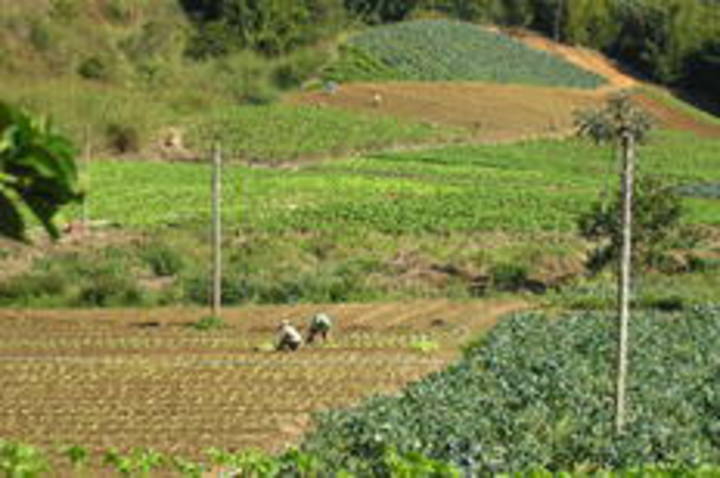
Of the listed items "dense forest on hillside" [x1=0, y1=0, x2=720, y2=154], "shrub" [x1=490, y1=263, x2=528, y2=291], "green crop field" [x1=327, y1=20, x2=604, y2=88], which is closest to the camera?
"shrub" [x1=490, y1=263, x2=528, y2=291]

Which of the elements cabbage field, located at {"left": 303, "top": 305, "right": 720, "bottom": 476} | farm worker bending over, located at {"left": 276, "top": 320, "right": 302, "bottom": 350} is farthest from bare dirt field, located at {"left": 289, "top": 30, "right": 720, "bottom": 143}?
cabbage field, located at {"left": 303, "top": 305, "right": 720, "bottom": 476}

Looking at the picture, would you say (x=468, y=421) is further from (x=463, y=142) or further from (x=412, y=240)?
(x=463, y=142)

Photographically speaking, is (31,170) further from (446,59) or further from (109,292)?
(446,59)

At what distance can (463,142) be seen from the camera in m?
58.8

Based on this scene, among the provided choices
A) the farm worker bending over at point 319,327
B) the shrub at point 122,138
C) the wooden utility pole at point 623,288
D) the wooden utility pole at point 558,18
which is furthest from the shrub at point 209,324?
the wooden utility pole at point 558,18

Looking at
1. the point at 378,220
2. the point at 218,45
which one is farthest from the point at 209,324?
the point at 218,45

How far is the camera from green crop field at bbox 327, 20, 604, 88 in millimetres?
74875

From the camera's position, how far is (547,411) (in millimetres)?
13922

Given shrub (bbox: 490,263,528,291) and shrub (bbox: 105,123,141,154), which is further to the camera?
shrub (bbox: 105,123,141,154)

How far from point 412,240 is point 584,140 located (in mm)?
26879

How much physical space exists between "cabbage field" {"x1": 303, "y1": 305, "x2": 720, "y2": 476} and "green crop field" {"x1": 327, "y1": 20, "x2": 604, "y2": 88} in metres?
52.1

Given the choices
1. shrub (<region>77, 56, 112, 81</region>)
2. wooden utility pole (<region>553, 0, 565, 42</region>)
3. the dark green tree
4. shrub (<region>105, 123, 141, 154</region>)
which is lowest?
shrub (<region>105, 123, 141, 154</region>)

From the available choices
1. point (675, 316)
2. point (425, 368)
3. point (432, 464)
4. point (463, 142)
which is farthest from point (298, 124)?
point (432, 464)

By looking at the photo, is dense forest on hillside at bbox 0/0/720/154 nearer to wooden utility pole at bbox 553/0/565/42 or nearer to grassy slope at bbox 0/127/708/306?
wooden utility pole at bbox 553/0/565/42
